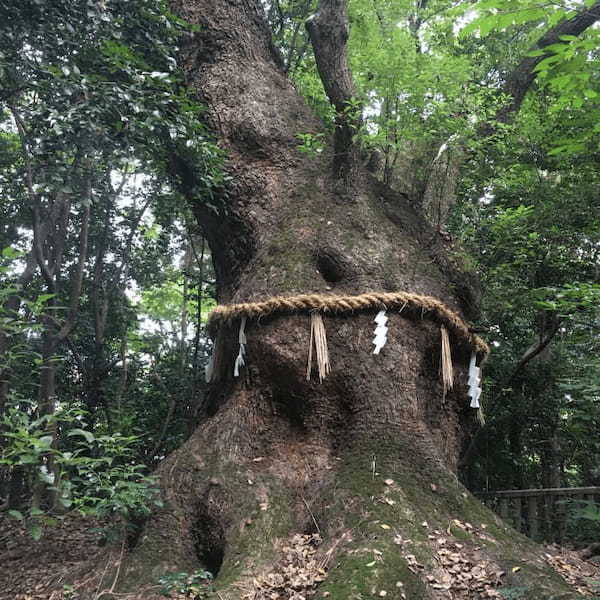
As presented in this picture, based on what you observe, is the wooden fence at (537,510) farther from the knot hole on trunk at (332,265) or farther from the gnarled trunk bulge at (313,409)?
the knot hole on trunk at (332,265)

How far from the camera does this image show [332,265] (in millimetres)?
4508

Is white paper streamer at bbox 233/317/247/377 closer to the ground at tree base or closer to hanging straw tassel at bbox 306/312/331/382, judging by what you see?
hanging straw tassel at bbox 306/312/331/382

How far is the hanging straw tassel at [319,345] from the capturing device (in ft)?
12.8

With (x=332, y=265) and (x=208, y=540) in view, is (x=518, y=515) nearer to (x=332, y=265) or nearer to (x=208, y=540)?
(x=332, y=265)

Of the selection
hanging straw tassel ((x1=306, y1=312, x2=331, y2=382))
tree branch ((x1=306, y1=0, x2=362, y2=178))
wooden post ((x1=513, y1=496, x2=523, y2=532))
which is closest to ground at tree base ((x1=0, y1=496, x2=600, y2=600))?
hanging straw tassel ((x1=306, y1=312, x2=331, y2=382))

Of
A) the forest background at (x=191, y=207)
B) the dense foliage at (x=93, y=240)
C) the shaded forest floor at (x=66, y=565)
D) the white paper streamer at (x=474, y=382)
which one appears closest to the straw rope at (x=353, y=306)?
the white paper streamer at (x=474, y=382)

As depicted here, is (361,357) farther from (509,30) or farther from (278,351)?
(509,30)

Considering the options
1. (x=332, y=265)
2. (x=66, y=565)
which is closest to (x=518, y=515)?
(x=332, y=265)

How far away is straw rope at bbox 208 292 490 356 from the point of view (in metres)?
4.05

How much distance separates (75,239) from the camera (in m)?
7.90

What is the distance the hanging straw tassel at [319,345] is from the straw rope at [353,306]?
85 mm

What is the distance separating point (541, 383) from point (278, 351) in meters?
4.56

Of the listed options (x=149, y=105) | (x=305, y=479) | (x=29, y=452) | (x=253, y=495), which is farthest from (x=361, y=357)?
(x=149, y=105)

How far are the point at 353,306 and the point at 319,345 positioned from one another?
0.40 m
